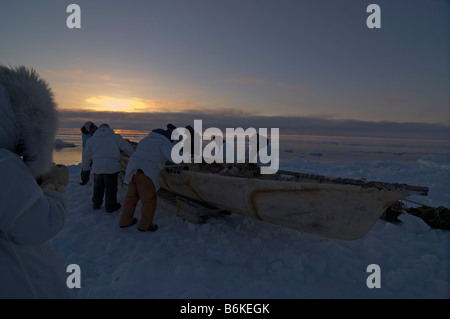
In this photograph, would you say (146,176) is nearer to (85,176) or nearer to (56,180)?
(56,180)

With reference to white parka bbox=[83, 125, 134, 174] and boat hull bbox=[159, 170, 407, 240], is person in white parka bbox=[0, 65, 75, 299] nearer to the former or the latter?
boat hull bbox=[159, 170, 407, 240]

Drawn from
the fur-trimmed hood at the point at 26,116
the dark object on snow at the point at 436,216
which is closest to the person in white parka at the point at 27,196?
the fur-trimmed hood at the point at 26,116

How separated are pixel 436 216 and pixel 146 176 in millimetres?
5159

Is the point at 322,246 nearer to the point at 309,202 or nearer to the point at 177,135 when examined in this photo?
the point at 309,202

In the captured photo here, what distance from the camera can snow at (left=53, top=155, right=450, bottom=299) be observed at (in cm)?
241

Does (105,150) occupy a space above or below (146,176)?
above

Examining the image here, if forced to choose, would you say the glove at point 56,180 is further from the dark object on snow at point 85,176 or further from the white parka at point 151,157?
the dark object on snow at point 85,176

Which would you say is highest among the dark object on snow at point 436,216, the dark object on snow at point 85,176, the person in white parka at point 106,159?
the person in white parka at point 106,159

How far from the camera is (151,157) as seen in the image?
3.91 m

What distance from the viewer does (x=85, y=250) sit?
3.26 m

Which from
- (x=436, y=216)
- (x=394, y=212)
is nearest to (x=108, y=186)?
(x=394, y=212)

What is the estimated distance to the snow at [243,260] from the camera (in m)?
2.41

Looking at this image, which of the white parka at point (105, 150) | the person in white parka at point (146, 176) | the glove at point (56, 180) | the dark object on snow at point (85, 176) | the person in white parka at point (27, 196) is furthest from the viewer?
the dark object on snow at point (85, 176)
